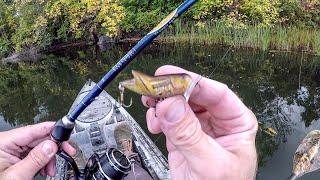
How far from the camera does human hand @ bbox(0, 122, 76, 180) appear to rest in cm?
264

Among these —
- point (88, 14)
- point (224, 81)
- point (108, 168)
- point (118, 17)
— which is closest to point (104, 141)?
point (108, 168)

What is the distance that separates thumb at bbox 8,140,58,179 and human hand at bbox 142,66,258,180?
37.5 inches

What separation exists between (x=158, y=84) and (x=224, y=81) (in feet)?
37.0

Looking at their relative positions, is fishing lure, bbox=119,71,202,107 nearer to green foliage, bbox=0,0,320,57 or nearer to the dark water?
the dark water

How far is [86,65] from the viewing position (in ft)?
58.9

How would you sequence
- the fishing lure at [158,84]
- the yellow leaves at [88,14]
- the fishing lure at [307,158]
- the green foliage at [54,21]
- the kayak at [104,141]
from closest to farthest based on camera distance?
the fishing lure at [158,84] < the kayak at [104,141] < the fishing lure at [307,158] < the yellow leaves at [88,14] < the green foliage at [54,21]

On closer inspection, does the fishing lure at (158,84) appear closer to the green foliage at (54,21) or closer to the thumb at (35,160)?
the thumb at (35,160)

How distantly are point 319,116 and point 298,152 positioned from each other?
2700 mm

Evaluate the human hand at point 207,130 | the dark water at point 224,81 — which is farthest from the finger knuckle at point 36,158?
the dark water at point 224,81

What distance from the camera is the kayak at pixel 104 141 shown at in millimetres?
5473

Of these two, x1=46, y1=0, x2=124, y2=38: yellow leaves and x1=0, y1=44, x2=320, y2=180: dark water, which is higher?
x1=46, y1=0, x2=124, y2=38: yellow leaves

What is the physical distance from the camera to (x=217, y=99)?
1935 mm

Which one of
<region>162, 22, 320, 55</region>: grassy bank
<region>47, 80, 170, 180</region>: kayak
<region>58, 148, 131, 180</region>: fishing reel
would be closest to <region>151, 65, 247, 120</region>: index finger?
<region>58, 148, 131, 180</region>: fishing reel

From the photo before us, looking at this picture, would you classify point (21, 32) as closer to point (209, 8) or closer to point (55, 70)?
point (55, 70)
